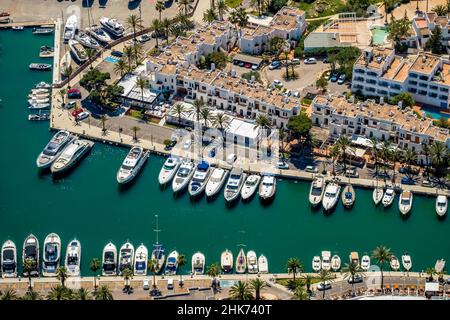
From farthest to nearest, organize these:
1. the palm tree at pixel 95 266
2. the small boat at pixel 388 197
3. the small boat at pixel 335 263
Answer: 1. the small boat at pixel 388 197
2. the small boat at pixel 335 263
3. the palm tree at pixel 95 266

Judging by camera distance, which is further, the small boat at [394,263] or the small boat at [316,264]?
Result: the small boat at [316,264]

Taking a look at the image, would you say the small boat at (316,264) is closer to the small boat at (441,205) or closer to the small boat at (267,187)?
the small boat at (267,187)

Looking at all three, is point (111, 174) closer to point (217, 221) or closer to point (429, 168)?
point (217, 221)

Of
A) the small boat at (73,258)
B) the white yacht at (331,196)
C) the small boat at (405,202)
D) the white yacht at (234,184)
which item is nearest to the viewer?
the small boat at (73,258)

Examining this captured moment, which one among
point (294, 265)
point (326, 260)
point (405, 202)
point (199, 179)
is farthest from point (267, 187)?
point (294, 265)

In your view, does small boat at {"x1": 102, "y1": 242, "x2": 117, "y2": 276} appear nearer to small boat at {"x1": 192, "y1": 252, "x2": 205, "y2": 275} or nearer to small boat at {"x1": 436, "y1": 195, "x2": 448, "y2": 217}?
small boat at {"x1": 192, "y1": 252, "x2": 205, "y2": 275}

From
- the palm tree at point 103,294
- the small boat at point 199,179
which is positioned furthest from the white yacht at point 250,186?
the palm tree at point 103,294
